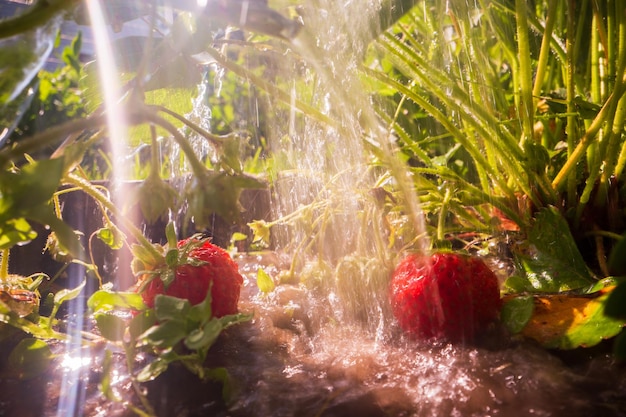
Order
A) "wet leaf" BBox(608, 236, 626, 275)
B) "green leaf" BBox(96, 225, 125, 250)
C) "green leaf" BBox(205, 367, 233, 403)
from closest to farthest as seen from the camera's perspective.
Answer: "wet leaf" BBox(608, 236, 626, 275) → "green leaf" BBox(205, 367, 233, 403) → "green leaf" BBox(96, 225, 125, 250)

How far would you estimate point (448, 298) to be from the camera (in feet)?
1.76

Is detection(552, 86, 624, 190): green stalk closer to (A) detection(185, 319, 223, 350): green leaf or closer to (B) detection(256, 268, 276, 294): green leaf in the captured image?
(B) detection(256, 268, 276, 294): green leaf

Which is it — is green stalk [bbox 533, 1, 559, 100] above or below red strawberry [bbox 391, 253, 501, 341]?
above

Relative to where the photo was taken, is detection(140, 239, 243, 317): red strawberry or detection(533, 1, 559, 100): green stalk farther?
detection(533, 1, 559, 100): green stalk

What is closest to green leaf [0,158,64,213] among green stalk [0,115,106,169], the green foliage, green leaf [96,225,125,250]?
green stalk [0,115,106,169]

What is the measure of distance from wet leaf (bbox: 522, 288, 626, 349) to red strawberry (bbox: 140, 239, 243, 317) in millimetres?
287

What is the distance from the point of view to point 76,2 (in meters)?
0.36

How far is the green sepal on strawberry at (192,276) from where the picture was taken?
0.53 m

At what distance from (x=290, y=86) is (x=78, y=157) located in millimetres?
377

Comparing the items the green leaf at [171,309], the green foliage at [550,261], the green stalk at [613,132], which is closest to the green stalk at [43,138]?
the green leaf at [171,309]

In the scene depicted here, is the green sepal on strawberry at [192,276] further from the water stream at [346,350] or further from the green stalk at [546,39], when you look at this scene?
the green stalk at [546,39]

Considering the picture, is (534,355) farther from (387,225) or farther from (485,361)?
(387,225)

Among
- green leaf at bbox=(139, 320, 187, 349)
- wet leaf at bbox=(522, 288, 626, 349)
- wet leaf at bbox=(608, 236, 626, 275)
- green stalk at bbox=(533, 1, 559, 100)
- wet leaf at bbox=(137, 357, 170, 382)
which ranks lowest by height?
wet leaf at bbox=(522, 288, 626, 349)

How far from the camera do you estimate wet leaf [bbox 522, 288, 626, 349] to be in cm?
46
